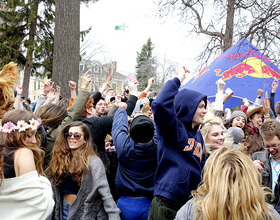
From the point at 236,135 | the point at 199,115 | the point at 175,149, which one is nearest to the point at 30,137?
the point at 175,149

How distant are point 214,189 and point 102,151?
2.43 metres

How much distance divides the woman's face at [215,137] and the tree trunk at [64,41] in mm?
3852

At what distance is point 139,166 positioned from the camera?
305 centimetres

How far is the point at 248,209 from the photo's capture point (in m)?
1.64

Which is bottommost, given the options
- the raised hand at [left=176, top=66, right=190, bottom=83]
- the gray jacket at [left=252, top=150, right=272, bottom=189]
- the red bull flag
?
the gray jacket at [left=252, top=150, right=272, bottom=189]

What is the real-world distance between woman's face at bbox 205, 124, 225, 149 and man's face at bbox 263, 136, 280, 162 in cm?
54

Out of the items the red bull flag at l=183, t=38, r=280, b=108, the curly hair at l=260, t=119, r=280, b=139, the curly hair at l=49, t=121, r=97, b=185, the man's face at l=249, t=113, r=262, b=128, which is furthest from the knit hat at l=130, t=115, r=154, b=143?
the red bull flag at l=183, t=38, r=280, b=108

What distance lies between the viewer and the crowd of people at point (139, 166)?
5.71 feet

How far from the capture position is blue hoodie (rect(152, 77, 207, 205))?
2.45 metres

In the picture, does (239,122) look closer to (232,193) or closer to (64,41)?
(232,193)

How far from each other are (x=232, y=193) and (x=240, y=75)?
875 cm

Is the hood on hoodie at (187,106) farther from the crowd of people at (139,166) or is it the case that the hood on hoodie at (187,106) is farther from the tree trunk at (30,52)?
the tree trunk at (30,52)

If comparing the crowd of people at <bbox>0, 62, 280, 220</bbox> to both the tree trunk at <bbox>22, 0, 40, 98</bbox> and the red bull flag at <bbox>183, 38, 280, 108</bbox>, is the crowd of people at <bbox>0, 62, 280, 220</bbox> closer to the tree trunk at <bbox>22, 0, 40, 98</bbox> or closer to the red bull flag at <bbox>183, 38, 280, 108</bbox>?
the red bull flag at <bbox>183, 38, 280, 108</bbox>

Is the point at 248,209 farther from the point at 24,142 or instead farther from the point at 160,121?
the point at 24,142
